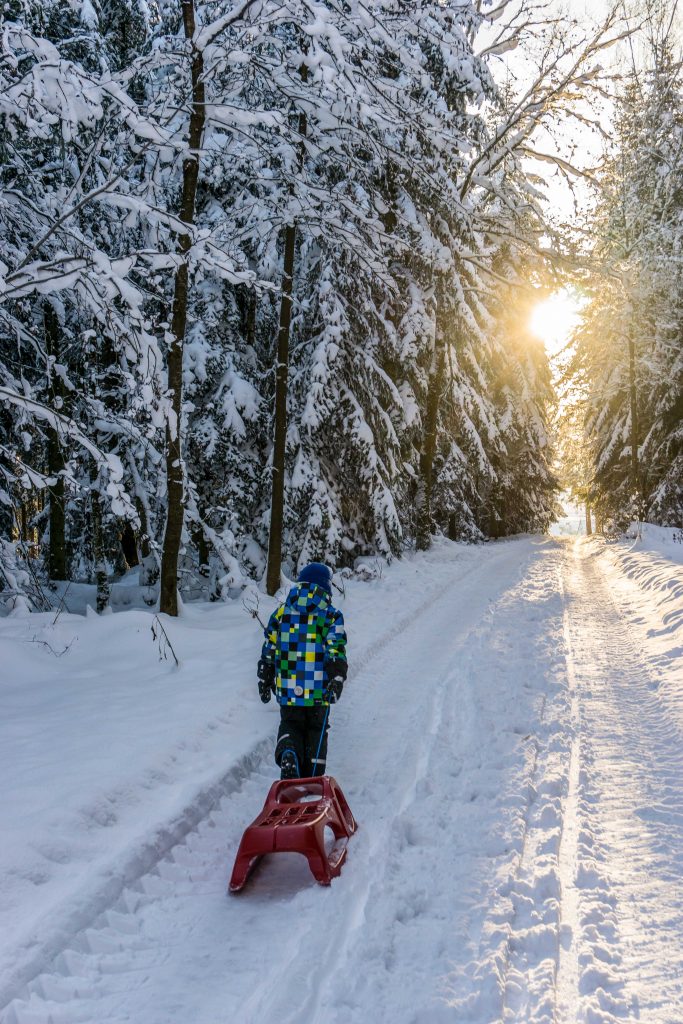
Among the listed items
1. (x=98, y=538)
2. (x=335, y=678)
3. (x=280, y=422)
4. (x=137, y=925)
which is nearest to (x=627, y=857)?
(x=335, y=678)

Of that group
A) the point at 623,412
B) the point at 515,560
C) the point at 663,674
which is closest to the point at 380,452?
the point at 515,560

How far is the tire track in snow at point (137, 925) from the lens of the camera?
3.24 m

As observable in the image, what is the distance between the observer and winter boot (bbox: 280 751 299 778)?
17.2 ft

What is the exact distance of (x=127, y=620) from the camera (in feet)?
30.4

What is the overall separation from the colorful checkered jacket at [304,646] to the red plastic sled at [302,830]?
0.69 m

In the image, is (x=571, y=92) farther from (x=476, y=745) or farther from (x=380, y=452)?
(x=476, y=745)

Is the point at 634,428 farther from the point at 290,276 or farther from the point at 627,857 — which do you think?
the point at 627,857

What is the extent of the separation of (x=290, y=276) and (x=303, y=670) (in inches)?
332

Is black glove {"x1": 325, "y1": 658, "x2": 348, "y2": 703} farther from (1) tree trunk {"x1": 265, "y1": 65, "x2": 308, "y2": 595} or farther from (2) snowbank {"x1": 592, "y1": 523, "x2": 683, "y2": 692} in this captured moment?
(1) tree trunk {"x1": 265, "y1": 65, "x2": 308, "y2": 595}

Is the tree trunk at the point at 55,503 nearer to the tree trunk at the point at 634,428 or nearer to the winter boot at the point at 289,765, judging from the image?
the winter boot at the point at 289,765

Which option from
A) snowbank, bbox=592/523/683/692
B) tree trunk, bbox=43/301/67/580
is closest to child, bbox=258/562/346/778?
snowbank, bbox=592/523/683/692

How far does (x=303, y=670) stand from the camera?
5.30m

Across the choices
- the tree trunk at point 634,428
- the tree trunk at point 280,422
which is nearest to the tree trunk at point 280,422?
the tree trunk at point 280,422

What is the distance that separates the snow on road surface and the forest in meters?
3.09
